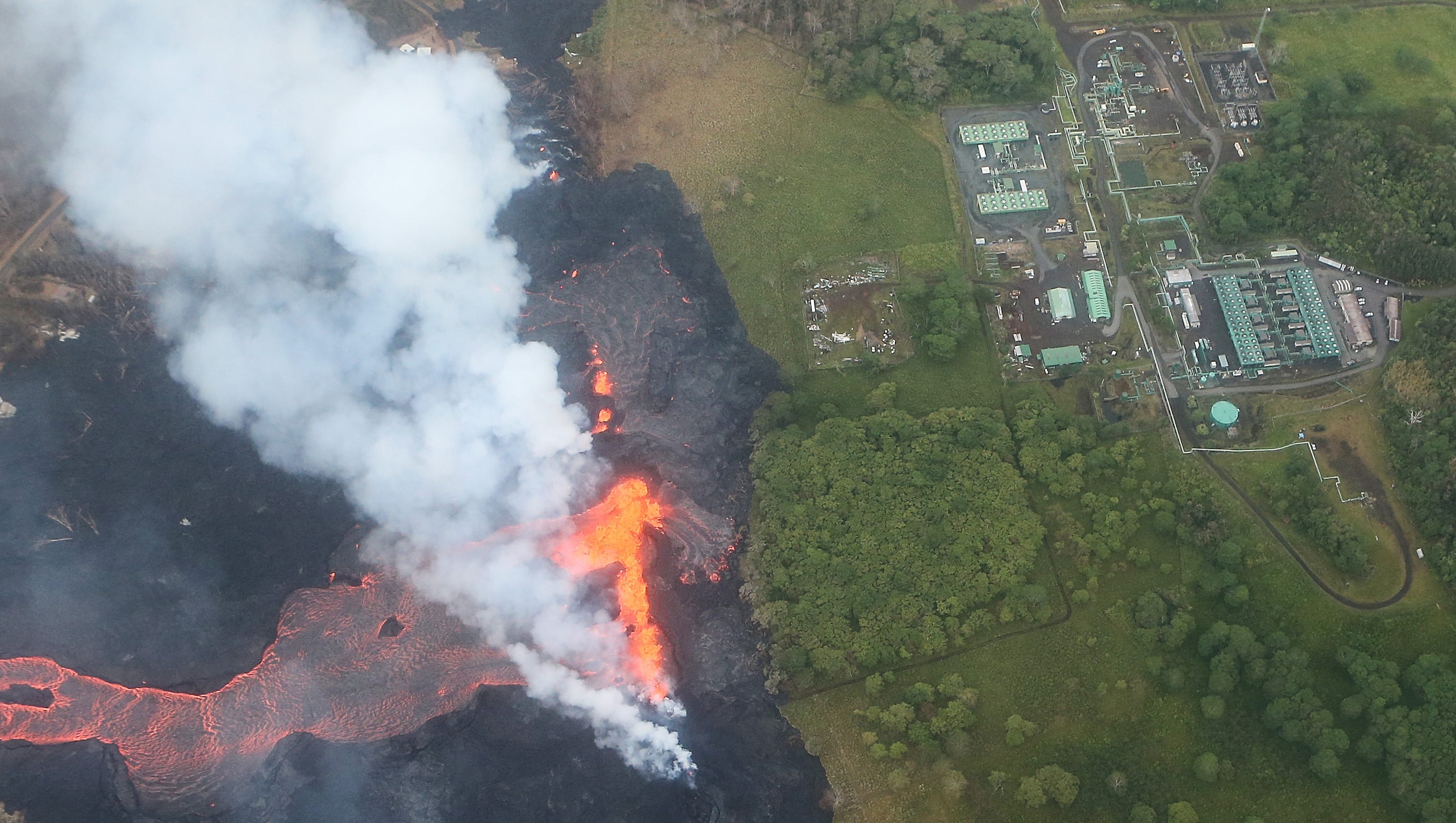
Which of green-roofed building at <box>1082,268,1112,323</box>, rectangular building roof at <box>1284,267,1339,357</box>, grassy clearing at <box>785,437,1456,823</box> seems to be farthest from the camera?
green-roofed building at <box>1082,268,1112,323</box>

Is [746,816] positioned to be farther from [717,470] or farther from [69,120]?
[69,120]

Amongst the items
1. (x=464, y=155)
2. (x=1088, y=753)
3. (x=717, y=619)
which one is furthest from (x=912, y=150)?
(x=1088, y=753)

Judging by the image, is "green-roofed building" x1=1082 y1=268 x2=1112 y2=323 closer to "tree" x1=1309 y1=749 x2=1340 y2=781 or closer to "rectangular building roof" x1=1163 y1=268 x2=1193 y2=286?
"rectangular building roof" x1=1163 y1=268 x2=1193 y2=286

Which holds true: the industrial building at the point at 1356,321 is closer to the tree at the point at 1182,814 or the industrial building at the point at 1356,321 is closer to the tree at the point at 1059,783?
the tree at the point at 1182,814

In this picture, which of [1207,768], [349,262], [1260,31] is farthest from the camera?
[1260,31]

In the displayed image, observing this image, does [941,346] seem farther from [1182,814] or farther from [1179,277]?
[1182,814]

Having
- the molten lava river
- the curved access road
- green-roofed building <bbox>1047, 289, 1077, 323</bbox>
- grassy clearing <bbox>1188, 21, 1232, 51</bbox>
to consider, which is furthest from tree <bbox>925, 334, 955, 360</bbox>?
grassy clearing <bbox>1188, 21, 1232, 51</bbox>

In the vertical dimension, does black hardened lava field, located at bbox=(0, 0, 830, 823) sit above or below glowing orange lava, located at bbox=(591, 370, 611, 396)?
below

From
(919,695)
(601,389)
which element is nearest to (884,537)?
(919,695)
